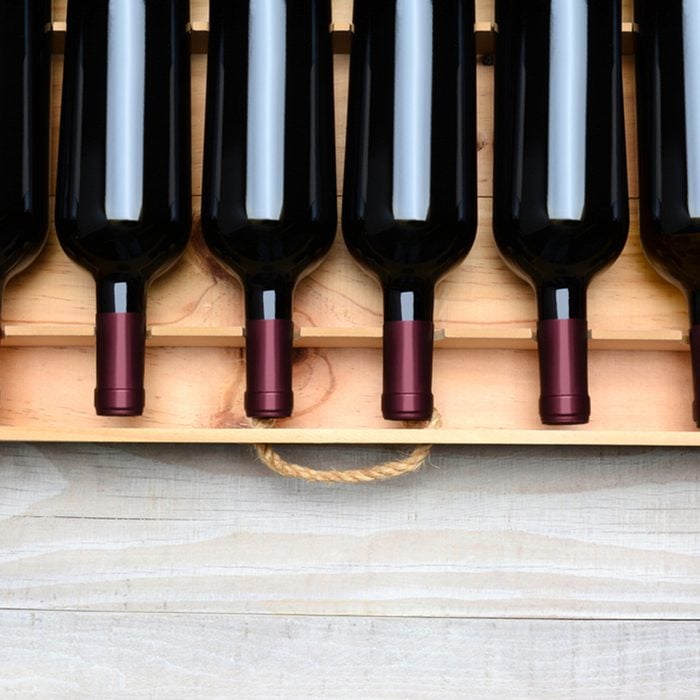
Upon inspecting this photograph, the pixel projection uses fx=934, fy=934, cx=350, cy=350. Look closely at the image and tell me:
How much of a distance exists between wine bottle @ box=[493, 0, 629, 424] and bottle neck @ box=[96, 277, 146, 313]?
286 millimetres

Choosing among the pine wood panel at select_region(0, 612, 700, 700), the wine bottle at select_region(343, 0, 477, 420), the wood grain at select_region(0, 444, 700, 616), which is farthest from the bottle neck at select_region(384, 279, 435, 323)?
the pine wood panel at select_region(0, 612, 700, 700)

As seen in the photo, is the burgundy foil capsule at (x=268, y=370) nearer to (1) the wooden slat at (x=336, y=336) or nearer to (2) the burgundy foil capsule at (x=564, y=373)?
(1) the wooden slat at (x=336, y=336)

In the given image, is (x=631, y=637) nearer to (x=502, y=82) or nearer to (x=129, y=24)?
(x=502, y=82)

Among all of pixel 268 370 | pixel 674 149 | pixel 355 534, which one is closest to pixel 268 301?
pixel 268 370

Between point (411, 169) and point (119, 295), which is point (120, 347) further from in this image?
point (411, 169)

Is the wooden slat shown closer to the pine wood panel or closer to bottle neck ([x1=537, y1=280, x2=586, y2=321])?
bottle neck ([x1=537, y1=280, x2=586, y2=321])

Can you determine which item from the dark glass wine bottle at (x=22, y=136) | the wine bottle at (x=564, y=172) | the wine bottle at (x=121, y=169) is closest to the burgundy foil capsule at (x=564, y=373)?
the wine bottle at (x=564, y=172)

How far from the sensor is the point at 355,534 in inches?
30.2

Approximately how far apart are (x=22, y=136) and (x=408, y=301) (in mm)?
323

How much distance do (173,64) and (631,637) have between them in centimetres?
58

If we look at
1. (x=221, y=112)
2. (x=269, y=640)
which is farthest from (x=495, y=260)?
(x=269, y=640)

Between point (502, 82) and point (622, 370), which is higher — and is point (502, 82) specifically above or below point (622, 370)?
above

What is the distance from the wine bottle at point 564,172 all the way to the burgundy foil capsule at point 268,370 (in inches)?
7.5

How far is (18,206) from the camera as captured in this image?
0.71 m
